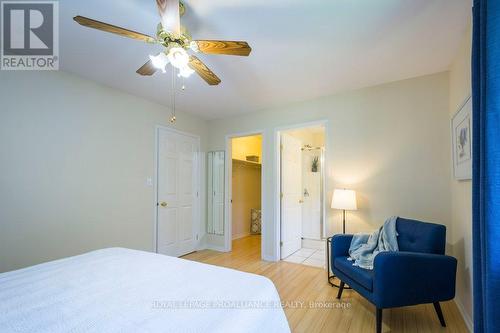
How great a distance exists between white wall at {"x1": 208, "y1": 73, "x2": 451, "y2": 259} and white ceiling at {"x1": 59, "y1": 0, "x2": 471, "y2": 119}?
232 millimetres

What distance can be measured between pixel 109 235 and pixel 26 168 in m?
1.14

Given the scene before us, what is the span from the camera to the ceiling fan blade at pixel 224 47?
1.54 meters

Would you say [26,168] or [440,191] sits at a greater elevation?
[26,168]

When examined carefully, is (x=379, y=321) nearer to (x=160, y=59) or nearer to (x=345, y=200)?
(x=345, y=200)

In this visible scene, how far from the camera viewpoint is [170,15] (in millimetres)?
1396

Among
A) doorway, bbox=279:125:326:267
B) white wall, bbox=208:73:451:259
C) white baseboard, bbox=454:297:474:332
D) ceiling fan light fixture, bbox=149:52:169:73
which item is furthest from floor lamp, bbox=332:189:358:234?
ceiling fan light fixture, bbox=149:52:169:73

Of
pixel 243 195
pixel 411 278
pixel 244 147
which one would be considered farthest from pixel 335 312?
pixel 244 147

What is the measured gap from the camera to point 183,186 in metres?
3.96

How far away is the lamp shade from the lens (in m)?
2.75

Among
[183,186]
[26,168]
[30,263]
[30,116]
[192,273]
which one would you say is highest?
[30,116]

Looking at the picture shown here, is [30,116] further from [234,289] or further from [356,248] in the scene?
[356,248]

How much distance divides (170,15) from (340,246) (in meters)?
2.56

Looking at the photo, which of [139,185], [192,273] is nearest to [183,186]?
[139,185]

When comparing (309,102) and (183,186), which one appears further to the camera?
(183,186)
